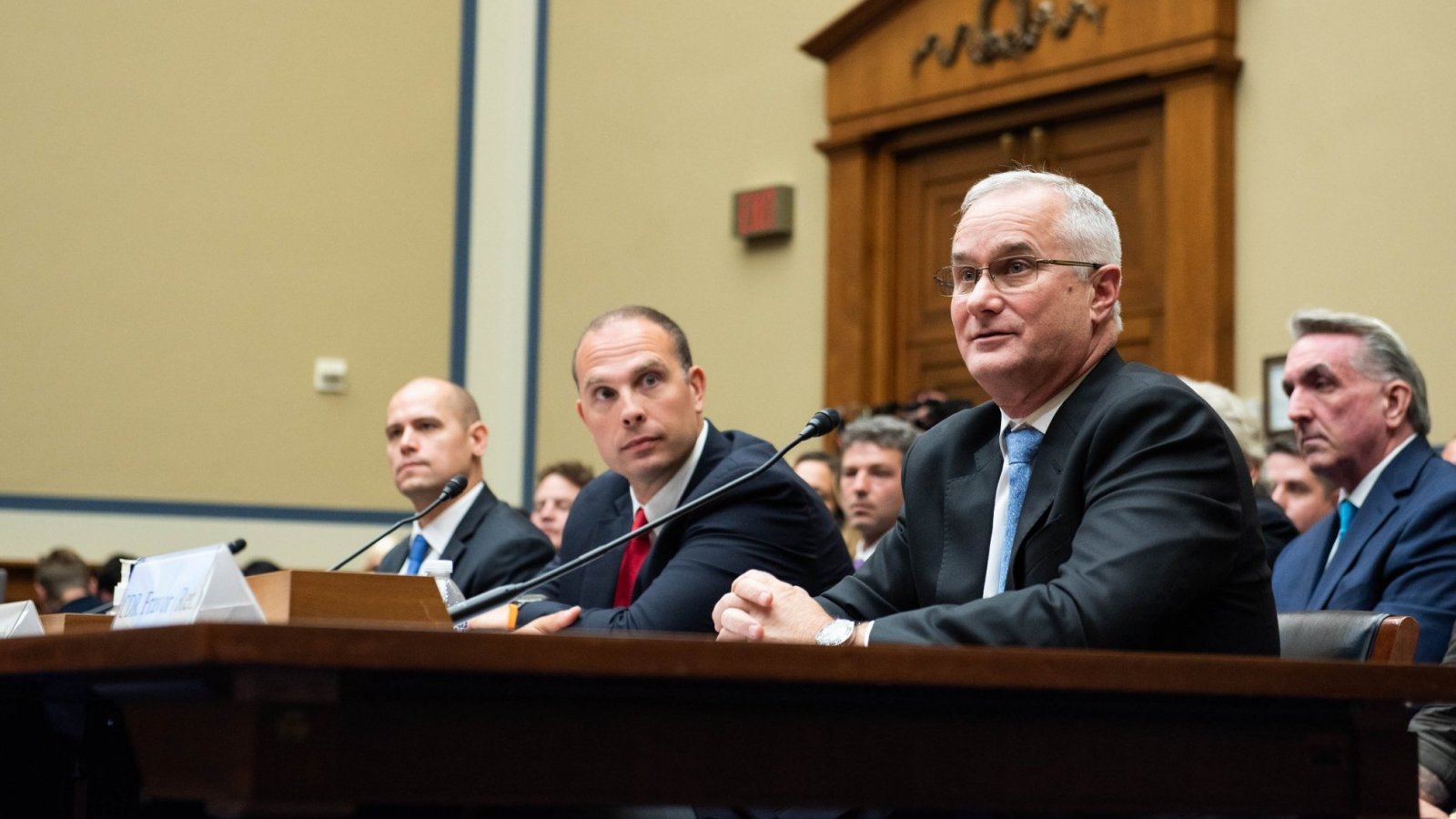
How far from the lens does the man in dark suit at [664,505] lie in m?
2.95

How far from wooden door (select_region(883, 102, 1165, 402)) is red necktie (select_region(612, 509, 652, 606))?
2622 mm

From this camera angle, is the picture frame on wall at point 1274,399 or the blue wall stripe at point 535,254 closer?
the picture frame on wall at point 1274,399

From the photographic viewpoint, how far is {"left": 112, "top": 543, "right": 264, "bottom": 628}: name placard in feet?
5.23

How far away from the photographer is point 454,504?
4.05 metres

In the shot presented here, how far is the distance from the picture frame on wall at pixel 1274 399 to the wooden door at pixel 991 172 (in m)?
0.52

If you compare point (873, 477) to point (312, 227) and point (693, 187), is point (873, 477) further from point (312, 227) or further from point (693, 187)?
point (312, 227)

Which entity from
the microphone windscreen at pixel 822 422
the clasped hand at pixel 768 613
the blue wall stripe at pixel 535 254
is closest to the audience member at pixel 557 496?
the blue wall stripe at pixel 535 254

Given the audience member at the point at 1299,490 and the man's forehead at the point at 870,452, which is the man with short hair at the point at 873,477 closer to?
the man's forehead at the point at 870,452

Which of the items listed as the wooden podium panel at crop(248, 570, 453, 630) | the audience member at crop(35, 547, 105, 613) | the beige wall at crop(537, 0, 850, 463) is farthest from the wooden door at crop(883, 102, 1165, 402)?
the wooden podium panel at crop(248, 570, 453, 630)

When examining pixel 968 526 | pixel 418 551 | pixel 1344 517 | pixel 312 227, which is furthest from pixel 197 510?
pixel 968 526

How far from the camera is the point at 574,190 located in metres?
8.17

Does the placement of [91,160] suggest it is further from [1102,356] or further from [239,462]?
[1102,356]

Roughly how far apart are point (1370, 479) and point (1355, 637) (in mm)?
1325

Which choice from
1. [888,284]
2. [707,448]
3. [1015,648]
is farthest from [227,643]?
[888,284]
